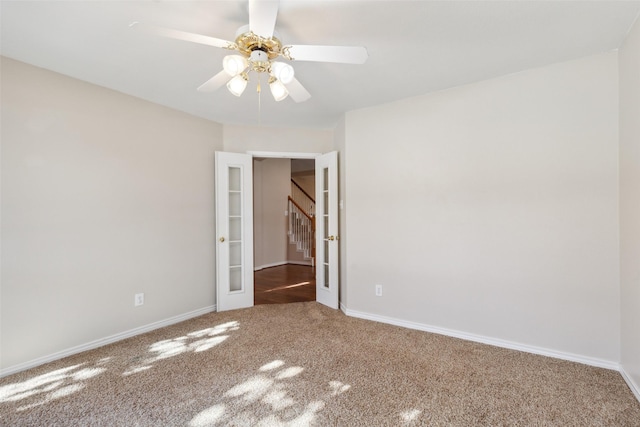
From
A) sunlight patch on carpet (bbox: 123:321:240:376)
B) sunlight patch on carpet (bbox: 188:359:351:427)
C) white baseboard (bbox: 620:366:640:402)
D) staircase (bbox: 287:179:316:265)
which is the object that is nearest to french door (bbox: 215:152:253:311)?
sunlight patch on carpet (bbox: 123:321:240:376)

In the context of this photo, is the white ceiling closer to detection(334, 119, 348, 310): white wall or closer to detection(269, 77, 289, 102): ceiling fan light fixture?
detection(269, 77, 289, 102): ceiling fan light fixture

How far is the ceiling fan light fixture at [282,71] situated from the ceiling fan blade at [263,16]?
0.53ft

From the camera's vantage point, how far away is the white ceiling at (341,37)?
1815mm

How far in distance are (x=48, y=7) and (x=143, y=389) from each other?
247cm

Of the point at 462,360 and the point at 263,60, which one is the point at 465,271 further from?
the point at 263,60

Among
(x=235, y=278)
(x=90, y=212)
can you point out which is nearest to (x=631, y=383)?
(x=235, y=278)

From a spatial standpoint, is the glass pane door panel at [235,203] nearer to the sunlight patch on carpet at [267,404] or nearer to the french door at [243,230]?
the french door at [243,230]

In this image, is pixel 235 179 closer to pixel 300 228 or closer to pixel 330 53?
pixel 330 53

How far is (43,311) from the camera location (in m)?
2.52

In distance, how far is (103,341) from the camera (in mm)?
2875

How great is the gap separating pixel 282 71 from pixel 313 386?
2.07 m

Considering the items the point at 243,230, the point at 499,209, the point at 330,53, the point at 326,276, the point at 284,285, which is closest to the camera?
the point at 330,53

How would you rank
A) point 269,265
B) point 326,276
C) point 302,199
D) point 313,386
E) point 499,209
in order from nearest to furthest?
point 313,386 < point 499,209 < point 326,276 < point 269,265 < point 302,199

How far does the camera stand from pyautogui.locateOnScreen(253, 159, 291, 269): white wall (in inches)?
271
